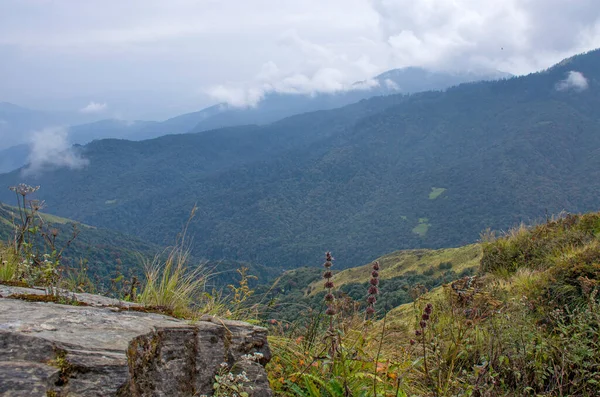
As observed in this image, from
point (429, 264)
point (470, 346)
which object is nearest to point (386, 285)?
point (470, 346)

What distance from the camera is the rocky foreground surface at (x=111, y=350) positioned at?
2.20m

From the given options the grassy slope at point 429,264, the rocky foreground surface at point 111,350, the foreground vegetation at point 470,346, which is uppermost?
the rocky foreground surface at point 111,350

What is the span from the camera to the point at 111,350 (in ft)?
8.13

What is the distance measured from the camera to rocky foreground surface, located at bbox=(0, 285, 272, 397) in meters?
2.20

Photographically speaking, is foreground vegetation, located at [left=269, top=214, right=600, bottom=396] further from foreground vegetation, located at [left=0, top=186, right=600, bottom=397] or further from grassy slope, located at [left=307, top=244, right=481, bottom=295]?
grassy slope, located at [left=307, top=244, right=481, bottom=295]

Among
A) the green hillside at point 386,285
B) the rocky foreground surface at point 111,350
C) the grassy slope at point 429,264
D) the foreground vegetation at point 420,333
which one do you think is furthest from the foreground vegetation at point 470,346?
the grassy slope at point 429,264

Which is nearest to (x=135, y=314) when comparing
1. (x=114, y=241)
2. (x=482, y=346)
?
(x=482, y=346)

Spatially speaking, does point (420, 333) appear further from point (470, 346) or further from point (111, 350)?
point (111, 350)

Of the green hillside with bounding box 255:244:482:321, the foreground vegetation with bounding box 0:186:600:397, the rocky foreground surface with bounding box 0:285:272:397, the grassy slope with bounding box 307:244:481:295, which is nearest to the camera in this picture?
the rocky foreground surface with bounding box 0:285:272:397

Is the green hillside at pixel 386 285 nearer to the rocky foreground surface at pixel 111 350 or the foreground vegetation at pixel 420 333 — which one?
the foreground vegetation at pixel 420 333

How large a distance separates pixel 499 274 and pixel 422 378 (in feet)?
15.6

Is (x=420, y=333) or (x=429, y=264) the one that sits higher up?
(x=420, y=333)

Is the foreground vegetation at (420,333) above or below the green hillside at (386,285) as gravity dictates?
above

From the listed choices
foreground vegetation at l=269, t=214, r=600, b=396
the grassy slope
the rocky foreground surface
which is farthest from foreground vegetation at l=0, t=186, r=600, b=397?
the grassy slope
